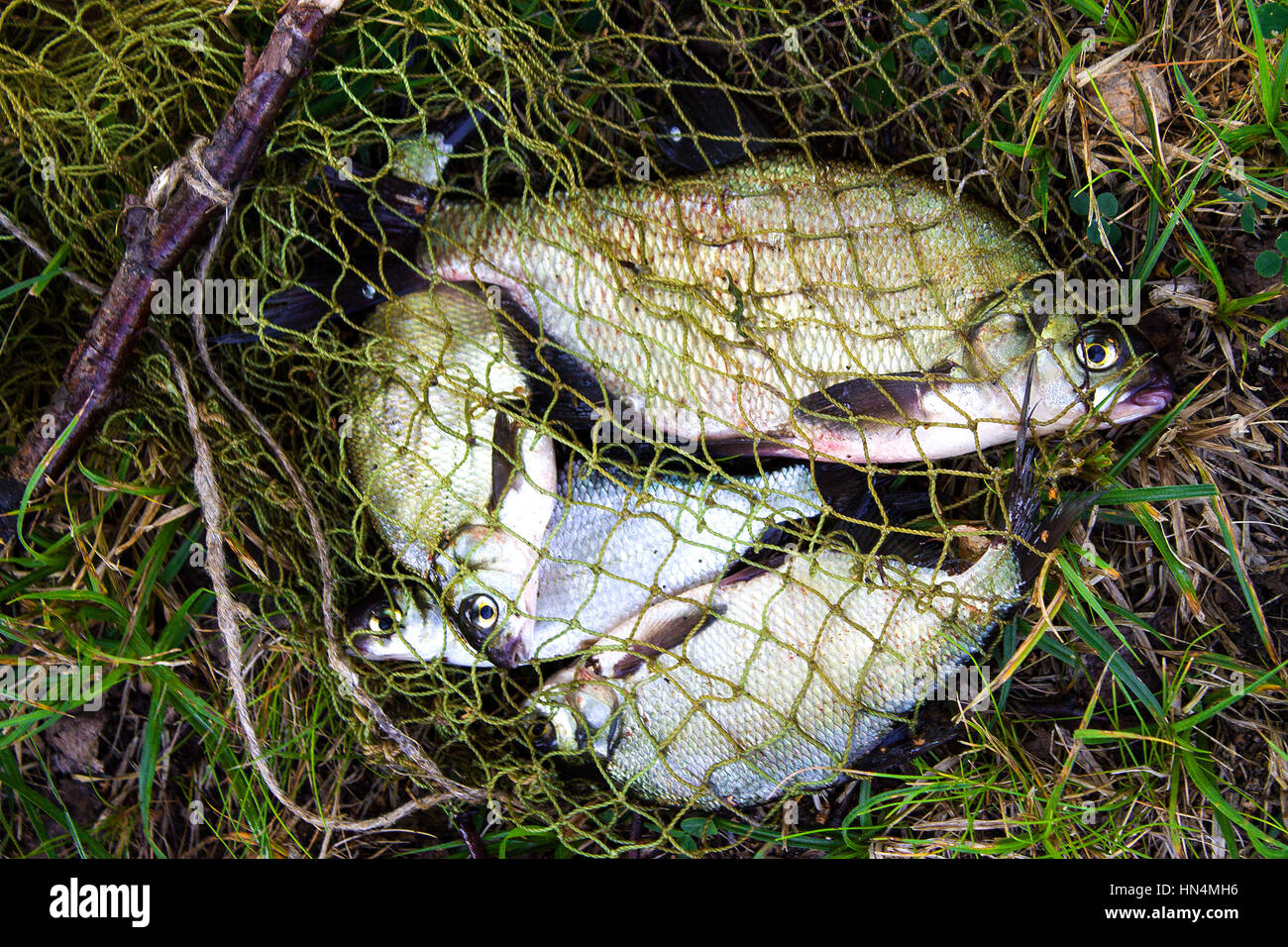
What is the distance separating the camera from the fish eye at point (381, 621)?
2637 mm

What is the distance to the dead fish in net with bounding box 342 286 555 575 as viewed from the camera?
2.59 metres

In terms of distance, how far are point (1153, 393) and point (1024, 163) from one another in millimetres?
847

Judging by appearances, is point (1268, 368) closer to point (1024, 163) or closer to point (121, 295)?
point (1024, 163)

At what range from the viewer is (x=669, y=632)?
8.90ft

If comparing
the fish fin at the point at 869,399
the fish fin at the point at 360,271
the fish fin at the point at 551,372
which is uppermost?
the fish fin at the point at 360,271

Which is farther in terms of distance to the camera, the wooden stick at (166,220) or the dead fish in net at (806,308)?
the dead fish in net at (806,308)

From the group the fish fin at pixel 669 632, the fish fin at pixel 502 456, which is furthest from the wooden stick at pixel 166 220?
the fish fin at pixel 669 632

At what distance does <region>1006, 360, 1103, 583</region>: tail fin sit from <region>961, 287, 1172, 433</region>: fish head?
5 cm

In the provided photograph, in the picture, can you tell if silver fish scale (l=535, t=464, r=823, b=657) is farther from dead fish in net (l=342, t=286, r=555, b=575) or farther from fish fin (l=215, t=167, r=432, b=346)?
fish fin (l=215, t=167, r=432, b=346)

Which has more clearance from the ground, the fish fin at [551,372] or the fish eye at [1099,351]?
the fish fin at [551,372]

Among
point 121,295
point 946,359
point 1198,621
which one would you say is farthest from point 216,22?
point 1198,621

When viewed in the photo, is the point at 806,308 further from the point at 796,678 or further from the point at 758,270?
the point at 796,678

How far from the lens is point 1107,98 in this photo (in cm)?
266

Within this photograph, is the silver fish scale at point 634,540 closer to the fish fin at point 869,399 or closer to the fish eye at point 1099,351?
the fish fin at point 869,399
